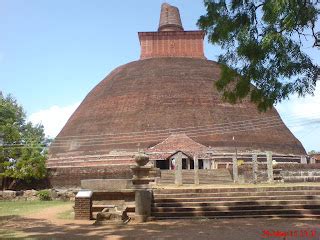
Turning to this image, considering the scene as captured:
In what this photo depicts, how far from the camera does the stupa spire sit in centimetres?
3775

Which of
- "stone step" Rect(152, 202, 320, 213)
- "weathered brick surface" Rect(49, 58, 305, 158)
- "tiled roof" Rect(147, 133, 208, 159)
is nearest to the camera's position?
"stone step" Rect(152, 202, 320, 213)

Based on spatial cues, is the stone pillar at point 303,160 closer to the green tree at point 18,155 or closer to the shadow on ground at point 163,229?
the green tree at point 18,155

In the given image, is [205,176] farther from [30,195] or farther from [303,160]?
[303,160]

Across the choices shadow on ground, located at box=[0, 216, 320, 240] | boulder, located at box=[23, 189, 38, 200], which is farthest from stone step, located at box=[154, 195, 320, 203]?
boulder, located at box=[23, 189, 38, 200]

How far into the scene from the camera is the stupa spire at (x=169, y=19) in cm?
3775

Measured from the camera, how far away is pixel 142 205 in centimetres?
984

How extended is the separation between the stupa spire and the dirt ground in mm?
30111

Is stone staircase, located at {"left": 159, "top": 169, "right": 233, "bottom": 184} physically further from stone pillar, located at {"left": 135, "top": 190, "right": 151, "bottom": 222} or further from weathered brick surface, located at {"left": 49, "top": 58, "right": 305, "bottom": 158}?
stone pillar, located at {"left": 135, "top": 190, "right": 151, "bottom": 222}

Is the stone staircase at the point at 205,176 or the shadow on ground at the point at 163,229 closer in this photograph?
the shadow on ground at the point at 163,229

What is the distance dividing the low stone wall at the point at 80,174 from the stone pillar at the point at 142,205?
14.1 metres

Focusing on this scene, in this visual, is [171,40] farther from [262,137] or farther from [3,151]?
[3,151]

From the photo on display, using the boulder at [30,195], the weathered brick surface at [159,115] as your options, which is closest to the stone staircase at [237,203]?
the boulder at [30,195]

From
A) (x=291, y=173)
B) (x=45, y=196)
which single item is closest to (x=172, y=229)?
(x=45, y=196)

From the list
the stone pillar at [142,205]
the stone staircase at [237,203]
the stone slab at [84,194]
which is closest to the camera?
the stone pillar at [142,205]
